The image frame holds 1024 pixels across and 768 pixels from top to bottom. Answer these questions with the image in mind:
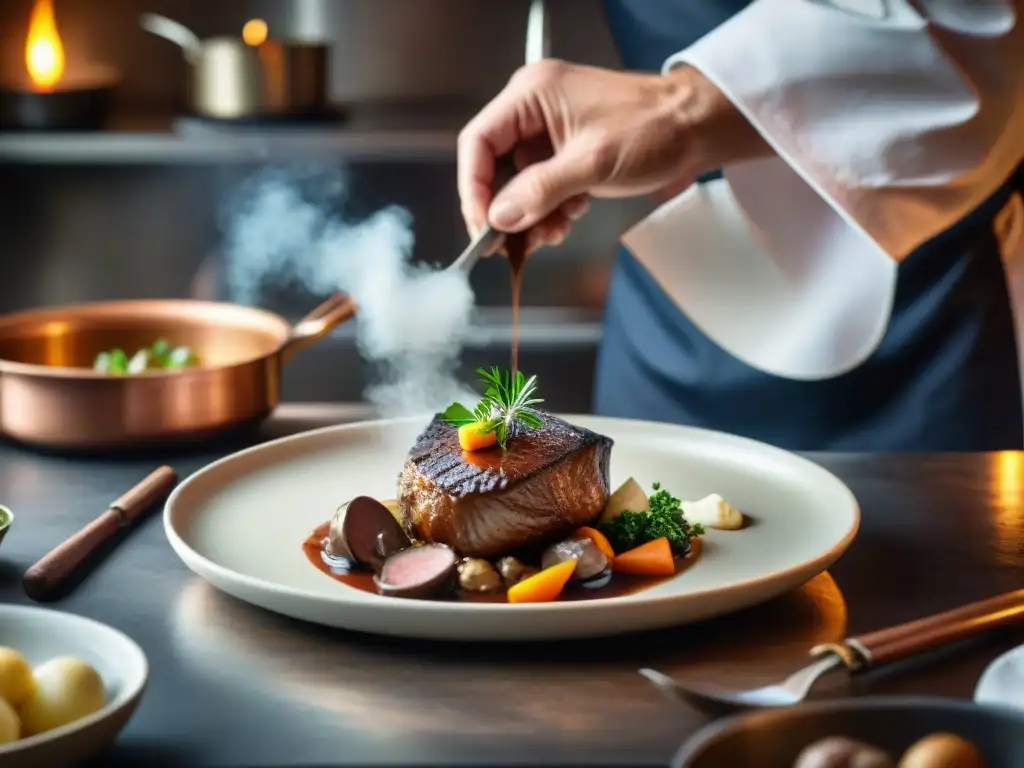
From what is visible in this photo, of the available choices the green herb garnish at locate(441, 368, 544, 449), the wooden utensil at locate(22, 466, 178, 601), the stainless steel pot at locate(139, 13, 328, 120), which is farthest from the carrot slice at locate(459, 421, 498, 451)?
the stainless steel pot at locate(139, 13, 328, 120)

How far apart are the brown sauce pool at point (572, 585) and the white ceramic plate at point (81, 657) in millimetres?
312

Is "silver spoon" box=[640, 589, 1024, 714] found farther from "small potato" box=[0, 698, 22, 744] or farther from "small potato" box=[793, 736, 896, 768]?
"small potato" box=[0, 698, 22, 744]

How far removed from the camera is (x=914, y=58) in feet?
6.58

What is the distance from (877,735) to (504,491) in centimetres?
63

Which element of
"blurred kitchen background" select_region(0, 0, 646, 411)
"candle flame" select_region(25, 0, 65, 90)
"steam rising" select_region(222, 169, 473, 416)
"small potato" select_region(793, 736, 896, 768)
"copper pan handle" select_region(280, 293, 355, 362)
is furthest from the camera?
"steam rising" select_region(222, 169, 473, 416)

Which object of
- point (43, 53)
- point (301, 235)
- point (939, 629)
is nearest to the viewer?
point (939, 629)

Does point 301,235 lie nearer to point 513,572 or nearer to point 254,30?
point 254,30

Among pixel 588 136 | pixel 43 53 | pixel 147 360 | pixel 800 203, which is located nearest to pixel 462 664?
pixel 588 136

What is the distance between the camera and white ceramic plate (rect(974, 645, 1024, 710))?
3.47 ft

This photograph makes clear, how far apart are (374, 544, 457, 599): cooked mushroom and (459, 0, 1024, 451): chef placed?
64cm

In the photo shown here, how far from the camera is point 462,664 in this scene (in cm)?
120

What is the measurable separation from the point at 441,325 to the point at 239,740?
874mm

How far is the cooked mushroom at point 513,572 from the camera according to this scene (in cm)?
139

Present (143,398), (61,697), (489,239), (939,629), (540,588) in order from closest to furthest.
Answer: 1. (61,697)
2. (939,629)
3. (540,588)
4. (143,398)
5. (489,239)
